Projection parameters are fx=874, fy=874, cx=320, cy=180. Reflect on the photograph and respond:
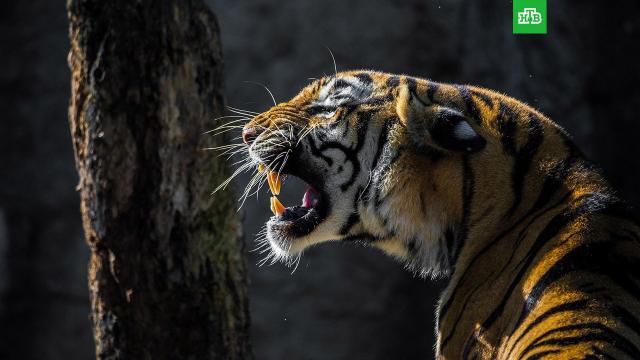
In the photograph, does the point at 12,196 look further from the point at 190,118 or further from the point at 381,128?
the point at 381,128

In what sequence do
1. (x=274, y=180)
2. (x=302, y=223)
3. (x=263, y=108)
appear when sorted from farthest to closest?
1. (x=263, y=108)
2. (x=274, y=180)
3. (x=302, y=223)

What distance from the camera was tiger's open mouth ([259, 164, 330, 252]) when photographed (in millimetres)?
3178

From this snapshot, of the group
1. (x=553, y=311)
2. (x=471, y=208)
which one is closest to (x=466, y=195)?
(x=471, y=208)

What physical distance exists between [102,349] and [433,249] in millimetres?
1332

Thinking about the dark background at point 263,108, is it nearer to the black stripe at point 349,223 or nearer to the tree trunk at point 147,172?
the tree trunk at point 147,172

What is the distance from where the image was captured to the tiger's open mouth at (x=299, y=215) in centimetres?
318

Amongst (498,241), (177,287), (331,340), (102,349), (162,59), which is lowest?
(331,340)

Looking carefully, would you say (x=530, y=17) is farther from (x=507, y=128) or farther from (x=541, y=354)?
(x=541, y=354)

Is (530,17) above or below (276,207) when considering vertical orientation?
above

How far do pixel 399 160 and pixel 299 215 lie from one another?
52cm

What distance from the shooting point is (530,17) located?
289 inches

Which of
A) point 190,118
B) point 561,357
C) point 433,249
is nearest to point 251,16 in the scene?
point 190,118

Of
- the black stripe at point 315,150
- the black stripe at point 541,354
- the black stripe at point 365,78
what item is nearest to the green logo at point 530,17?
the black stripe at point 365,78

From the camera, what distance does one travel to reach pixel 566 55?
7.50m
